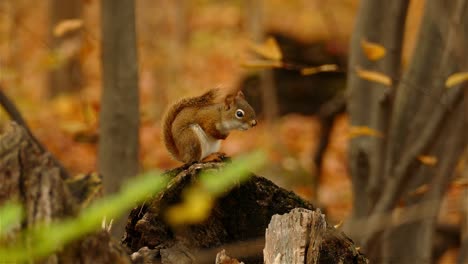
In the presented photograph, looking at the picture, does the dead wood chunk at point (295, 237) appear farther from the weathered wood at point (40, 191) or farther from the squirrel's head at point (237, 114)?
the squirrel's head at point (237, 114)

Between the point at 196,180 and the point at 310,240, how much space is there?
1.33ft

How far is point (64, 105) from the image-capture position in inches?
243

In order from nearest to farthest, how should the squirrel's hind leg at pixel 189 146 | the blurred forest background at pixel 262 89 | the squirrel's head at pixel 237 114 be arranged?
the squirrel's hind leg at pixel 189 146, the squirrel's head at pixel 237 114, the blurred forest background at pixel 262 89

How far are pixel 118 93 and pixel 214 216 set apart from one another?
5.66 feet

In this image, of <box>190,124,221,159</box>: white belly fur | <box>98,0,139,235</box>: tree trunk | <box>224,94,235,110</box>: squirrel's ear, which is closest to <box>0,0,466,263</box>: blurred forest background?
<box>98,0,139,235</box>: tree trunk

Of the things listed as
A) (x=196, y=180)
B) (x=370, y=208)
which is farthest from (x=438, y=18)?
(x=196, y=180)

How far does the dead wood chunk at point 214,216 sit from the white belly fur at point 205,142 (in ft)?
2.06

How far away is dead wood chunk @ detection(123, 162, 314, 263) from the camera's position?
7.07 feet

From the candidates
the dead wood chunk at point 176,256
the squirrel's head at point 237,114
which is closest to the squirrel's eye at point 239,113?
the squirrel's head at point 237,114

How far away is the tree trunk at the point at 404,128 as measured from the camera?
11.9ft

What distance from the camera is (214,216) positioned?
7.32 ft

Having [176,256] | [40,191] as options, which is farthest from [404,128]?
[40,191]

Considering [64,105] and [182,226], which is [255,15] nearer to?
[64,105]

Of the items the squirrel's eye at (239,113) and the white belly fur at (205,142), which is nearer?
the white belly fur at (205,142)
